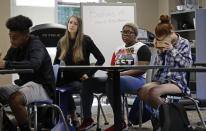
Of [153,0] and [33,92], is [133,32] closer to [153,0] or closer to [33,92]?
[33,92]

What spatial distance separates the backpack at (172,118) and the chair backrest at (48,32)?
83.6 inches

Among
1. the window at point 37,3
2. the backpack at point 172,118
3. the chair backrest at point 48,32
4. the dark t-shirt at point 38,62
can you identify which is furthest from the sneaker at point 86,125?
the window at point 37,3

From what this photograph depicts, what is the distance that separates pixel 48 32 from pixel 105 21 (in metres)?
1.07

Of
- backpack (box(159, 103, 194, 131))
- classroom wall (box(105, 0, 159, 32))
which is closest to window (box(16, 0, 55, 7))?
classroom wall (box(105, 0, 159, 32))

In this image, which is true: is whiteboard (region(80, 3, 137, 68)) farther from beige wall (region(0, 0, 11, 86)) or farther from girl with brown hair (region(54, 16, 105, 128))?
beige wall (region(0, 0, 11, 86))

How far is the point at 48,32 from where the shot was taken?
13.2 feet

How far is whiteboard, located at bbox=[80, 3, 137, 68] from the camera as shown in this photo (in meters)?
4.75

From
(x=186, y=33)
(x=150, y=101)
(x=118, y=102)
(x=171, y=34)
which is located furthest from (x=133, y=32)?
(x=186, y=33)

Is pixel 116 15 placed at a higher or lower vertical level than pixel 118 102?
higher

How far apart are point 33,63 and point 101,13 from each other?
2609mm

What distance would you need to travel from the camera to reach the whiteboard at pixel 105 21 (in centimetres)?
475

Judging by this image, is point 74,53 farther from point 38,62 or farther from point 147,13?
point 147,13

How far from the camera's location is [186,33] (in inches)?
259

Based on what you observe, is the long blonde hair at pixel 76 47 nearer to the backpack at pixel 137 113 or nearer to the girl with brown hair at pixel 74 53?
the girl with brown hair at pixel 74 53
